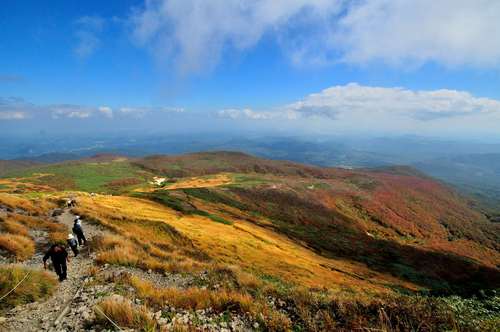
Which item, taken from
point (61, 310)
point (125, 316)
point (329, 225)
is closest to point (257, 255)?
point (61, 310)

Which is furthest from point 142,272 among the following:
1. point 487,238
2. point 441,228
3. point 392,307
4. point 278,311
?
point 487,238

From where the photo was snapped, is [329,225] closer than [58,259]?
No

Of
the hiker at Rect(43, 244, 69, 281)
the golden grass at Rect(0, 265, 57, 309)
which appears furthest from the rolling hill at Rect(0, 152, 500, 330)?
the golden grass at Rect(0, 265, 57, 309)

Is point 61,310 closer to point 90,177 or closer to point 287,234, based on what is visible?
point 287,234

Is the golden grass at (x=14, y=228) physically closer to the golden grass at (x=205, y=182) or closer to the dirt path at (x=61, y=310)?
the dirt path at (x=61, y=310)

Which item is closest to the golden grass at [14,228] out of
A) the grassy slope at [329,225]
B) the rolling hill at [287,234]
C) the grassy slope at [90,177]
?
the rolling hill at [287,234]

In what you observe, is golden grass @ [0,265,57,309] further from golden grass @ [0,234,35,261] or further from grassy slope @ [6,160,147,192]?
grassy slope @ [6,160,147,192]

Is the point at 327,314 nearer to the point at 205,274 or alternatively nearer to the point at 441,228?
the point at 205,274
